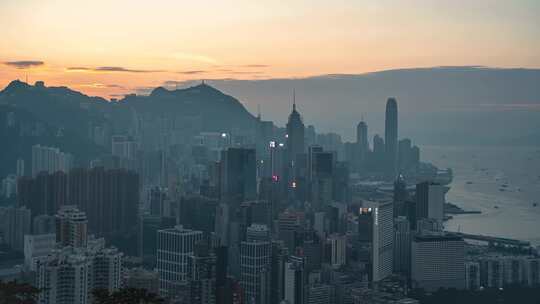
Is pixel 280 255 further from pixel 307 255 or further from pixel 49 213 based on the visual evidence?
pixel 49 213

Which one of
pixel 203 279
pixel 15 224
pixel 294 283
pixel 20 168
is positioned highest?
pixel 20 168

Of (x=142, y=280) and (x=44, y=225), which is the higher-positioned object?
(x=44, y=225)

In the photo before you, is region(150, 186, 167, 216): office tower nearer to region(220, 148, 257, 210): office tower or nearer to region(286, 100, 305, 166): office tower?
region(220, 148, 257, 210): office tower

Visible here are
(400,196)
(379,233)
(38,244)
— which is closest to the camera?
(38,244)

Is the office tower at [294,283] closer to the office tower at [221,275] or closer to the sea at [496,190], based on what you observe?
the office tower at [221,275]

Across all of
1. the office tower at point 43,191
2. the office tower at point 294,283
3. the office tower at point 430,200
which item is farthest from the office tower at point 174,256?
the office tower at point 430,200

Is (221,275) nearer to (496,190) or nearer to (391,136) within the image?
(496,190)

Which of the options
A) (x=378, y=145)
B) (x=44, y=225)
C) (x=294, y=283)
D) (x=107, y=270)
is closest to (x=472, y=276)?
(x=294, y=283)
